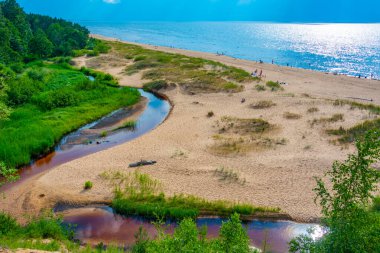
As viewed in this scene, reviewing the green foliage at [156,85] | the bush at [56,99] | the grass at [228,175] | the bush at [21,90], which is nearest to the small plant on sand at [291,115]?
the grass at [228,175]

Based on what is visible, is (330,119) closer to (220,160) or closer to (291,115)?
(291,115)

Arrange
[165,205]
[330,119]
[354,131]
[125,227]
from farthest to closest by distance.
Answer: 1. [330,119]
2. [354,131]
3. [165,205]
4. [125,227]

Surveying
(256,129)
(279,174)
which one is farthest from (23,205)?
(256,129)

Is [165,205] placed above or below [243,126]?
below

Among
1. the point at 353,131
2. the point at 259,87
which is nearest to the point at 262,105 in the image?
the point at 259,87

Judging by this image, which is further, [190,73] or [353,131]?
[190,73]

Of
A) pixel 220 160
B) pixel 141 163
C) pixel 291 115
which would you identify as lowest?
pixel 141 163
